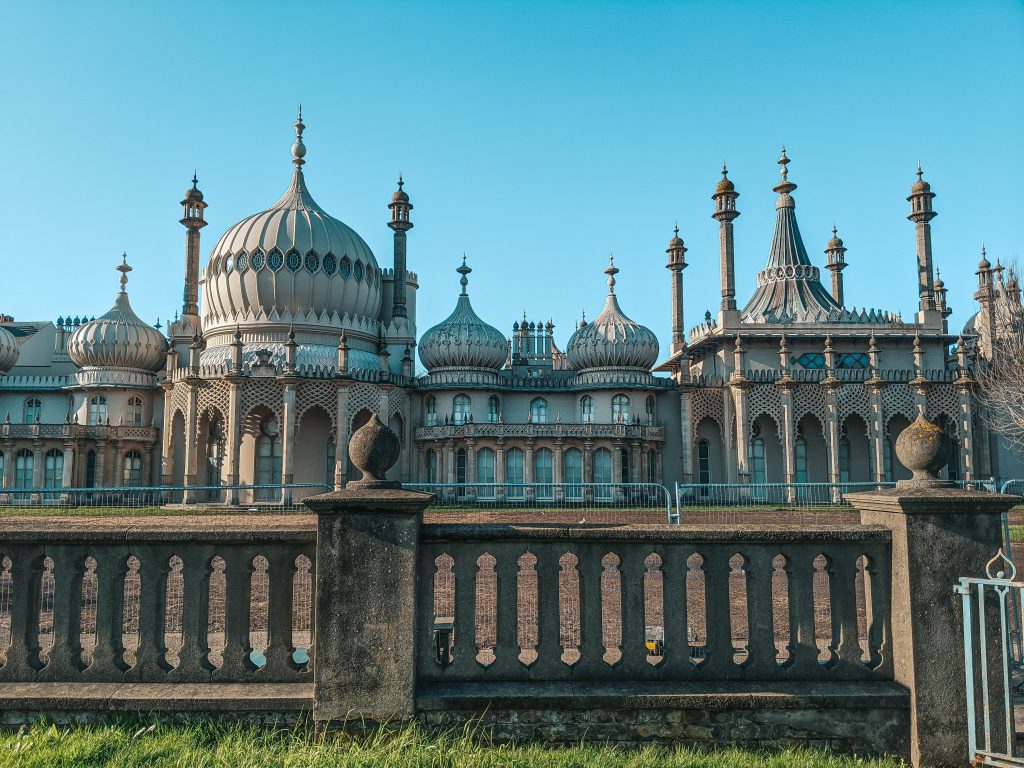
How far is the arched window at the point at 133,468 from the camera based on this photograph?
3389cm

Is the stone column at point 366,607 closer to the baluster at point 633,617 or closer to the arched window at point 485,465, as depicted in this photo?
the baluster at point 633,617

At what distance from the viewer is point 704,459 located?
34.2 metres

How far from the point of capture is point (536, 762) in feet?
15.6

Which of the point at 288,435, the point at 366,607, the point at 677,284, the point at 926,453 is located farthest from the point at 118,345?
the point at 926,453

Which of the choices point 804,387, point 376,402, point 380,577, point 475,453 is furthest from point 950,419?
point 380,577

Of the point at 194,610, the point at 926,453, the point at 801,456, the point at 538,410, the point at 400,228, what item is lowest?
the point at 194,610

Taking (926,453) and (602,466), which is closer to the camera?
(926,453)

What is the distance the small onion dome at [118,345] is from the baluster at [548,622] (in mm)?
34825

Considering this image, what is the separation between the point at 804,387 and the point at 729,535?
29741 mm

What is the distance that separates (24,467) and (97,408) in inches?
148

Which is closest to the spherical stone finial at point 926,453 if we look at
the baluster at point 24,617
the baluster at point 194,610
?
the baluster at point 194,610

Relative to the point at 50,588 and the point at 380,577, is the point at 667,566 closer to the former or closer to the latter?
the point at 380,577

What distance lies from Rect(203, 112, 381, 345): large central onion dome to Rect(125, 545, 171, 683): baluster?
28.7 m

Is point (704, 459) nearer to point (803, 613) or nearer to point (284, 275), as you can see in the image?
point (284, 275)
